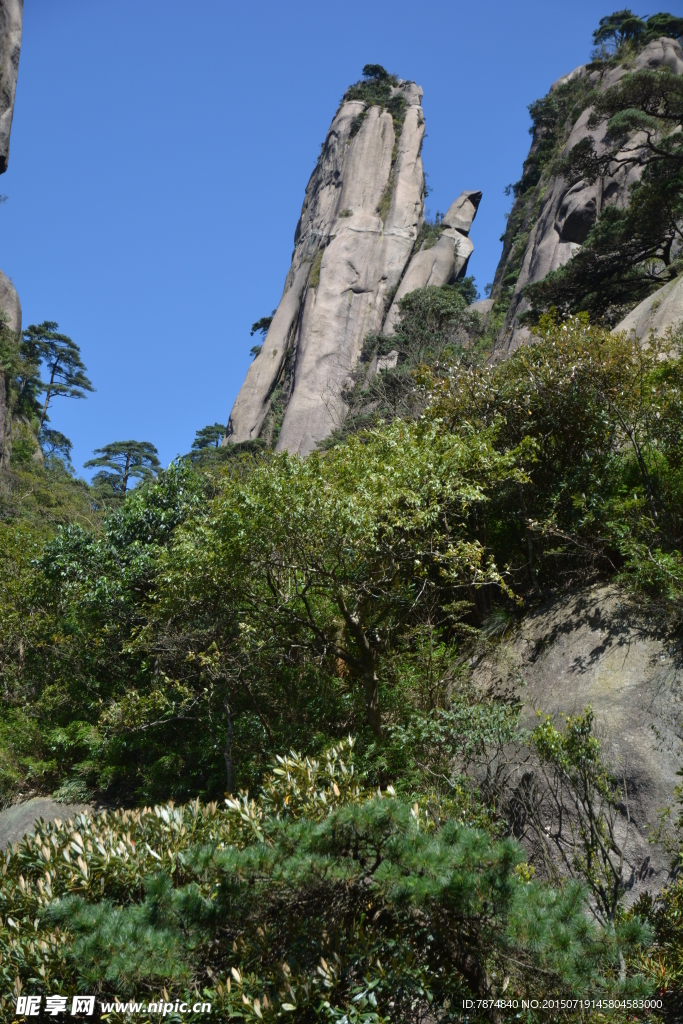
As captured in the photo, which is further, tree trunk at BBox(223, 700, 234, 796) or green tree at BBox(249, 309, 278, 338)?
green tree at BBox(249, 309, 278, 338)

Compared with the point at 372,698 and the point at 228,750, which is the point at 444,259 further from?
the point at 228,750

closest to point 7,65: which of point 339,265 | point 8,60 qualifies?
point 8,60

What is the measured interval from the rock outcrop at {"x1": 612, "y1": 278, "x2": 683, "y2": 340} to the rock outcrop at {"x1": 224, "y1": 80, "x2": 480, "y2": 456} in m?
20.9

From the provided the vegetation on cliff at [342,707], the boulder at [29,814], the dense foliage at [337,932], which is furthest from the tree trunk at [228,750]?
the dense foliage at [337,932]

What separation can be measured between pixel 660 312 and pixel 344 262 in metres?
28.9

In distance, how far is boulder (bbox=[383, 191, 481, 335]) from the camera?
4091cm

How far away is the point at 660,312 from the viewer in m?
16.2

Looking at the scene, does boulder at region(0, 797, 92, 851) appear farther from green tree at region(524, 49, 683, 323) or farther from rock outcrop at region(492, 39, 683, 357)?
rock outcrop at region(492, 39, 683, 357)

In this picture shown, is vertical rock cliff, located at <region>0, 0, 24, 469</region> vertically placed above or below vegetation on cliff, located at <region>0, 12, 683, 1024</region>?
above

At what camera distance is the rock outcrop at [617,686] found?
22.3ft

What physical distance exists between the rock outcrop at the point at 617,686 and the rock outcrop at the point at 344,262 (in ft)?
94.6

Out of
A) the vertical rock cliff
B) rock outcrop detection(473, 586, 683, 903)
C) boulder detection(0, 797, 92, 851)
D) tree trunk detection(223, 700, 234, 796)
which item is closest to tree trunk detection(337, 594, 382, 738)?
rock outcrop detection(473, 586, 683, 903)

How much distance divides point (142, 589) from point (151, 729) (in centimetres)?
235

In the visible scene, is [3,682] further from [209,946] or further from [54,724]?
[209,946]
